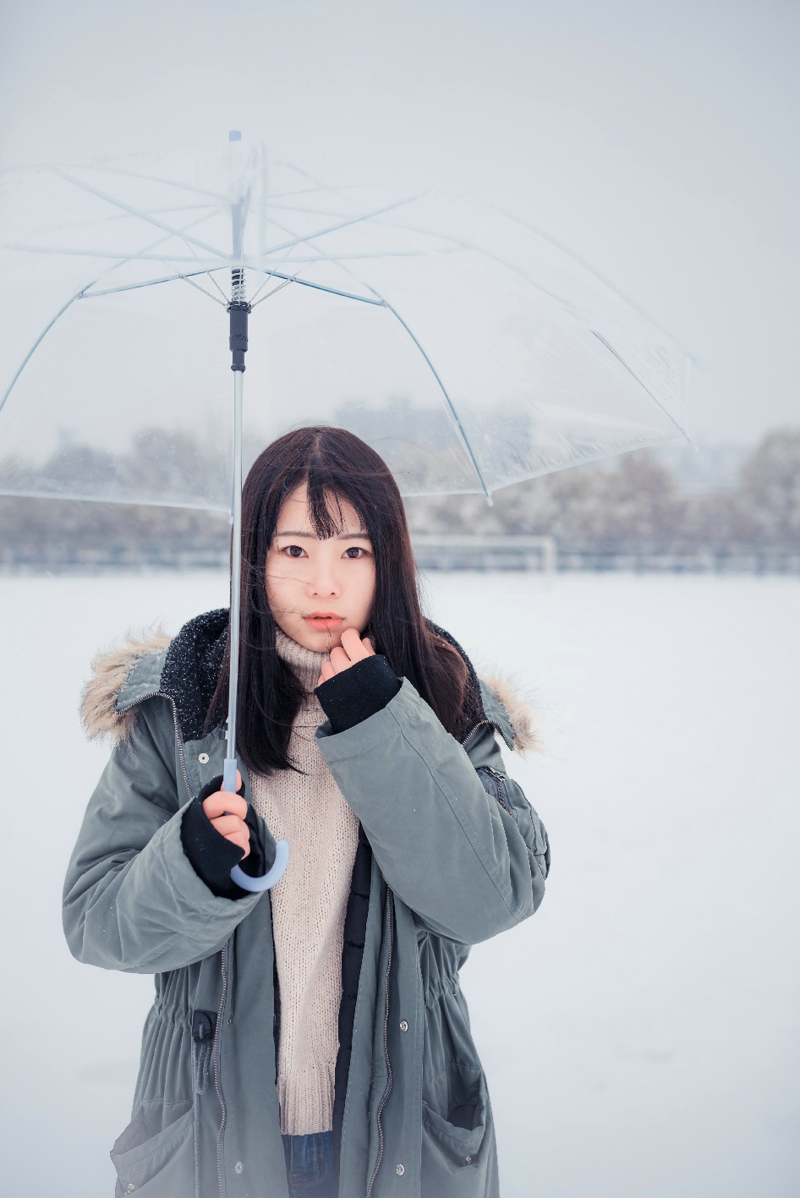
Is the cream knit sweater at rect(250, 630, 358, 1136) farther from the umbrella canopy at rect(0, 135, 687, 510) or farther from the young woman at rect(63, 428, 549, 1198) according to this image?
the umbrella canopy at rect(0, 135, 687, 510)

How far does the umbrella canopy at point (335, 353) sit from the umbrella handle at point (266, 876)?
2.19 ft

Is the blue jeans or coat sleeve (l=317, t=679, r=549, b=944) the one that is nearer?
coat sleeve (l=317, t=679, r=549, b=944)

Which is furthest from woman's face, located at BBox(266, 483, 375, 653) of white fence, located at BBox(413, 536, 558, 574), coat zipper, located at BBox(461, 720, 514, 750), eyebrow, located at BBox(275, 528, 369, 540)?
white fence, located at BBox(413, 536, 558, 574)

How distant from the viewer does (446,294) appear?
126 cm

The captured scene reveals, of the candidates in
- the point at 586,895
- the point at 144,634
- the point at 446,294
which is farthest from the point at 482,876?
the point at 586,895

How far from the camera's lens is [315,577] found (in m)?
1.09

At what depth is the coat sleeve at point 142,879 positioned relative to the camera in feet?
2.92

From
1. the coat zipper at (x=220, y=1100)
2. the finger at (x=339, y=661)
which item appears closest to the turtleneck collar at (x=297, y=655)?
the finger at (x=339, y=661)

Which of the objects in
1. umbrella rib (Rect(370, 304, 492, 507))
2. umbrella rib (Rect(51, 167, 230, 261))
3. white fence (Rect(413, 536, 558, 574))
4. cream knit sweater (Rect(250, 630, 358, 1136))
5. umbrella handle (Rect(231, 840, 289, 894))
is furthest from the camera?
white fence (Rect(413, 536, 558, 574))

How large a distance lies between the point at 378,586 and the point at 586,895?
8.61 ft

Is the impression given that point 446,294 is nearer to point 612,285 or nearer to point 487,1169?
point 612,285

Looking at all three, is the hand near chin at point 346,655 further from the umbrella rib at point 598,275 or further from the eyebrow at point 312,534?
the umbrella rib at point 598,275

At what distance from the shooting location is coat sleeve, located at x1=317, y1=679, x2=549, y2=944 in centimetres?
94

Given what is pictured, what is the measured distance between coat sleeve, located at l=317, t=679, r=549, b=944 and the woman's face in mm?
171
